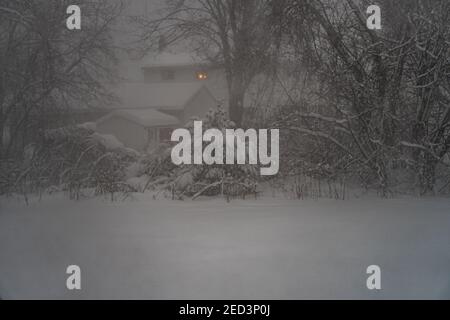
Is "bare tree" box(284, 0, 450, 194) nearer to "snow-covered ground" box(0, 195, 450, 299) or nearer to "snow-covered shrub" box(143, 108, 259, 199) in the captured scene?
"snow-covered ground" box(0, 195, 450, 299)

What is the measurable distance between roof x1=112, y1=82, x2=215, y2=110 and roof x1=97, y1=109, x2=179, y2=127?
3 centimetres

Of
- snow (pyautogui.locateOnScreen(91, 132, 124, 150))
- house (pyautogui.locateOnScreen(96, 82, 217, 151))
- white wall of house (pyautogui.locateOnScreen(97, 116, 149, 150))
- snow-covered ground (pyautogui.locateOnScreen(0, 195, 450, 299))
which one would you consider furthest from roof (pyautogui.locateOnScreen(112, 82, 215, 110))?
snow-covered ground (pyautogui.locateOnScreen(0, 195, 450, 299))

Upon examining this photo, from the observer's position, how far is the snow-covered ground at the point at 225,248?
2.92m

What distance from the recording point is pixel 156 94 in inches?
132

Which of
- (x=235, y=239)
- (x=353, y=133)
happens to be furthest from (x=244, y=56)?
(x=235, y=239)

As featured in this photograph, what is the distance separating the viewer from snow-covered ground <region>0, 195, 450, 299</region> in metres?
2.92

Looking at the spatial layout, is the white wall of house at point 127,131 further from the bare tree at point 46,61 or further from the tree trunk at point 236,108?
the tree trunk at point 236,108

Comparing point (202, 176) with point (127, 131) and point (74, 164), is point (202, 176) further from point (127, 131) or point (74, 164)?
point (74, 164)

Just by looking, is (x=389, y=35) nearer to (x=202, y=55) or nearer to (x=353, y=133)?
(x=353, y=133)

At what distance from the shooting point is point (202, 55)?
132 inches

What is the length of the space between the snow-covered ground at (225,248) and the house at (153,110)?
0.45 meters

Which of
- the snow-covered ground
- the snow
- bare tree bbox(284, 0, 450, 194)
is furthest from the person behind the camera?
bare tree bbox(284, 0, 450, 194)
